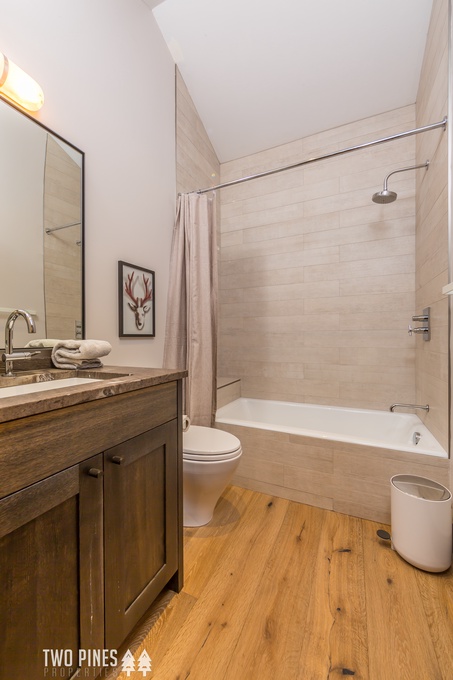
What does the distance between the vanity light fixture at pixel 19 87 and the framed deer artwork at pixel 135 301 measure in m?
0.72

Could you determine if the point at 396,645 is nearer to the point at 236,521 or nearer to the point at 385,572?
the point at 385,572

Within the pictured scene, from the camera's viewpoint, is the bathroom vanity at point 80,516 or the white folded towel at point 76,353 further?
the white folded towel at point 76,353

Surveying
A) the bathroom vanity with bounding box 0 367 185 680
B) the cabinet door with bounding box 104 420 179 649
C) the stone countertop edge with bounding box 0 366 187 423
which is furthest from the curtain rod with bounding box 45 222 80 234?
the cabinet door with bounding box 104 420 179 649

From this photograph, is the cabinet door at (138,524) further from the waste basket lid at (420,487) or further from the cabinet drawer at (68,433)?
the waste basket lid at (420,487)

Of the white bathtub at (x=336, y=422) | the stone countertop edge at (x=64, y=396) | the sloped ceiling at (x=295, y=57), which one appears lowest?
the white bathtub at (x=336, y=422)

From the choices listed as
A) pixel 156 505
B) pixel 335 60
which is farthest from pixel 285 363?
pixel 335 60

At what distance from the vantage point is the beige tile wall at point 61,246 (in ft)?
4.22

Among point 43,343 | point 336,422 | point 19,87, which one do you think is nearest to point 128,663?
point 43,343

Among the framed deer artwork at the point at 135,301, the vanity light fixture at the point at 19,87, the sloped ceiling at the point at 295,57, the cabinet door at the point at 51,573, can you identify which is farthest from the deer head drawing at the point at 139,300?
the sloped ceiling at the point at 295,57

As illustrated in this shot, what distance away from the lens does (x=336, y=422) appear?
7.84 feet

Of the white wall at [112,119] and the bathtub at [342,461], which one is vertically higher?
the white wall at [112,119]

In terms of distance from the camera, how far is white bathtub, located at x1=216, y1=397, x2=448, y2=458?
5.73 feet

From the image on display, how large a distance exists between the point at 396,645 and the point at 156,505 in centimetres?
92

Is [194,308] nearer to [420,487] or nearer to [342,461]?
[342,461]
